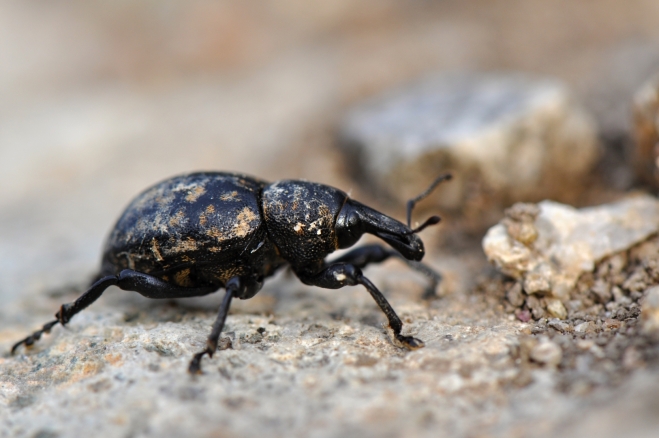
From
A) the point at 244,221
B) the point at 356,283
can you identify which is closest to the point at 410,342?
the point at 356,283

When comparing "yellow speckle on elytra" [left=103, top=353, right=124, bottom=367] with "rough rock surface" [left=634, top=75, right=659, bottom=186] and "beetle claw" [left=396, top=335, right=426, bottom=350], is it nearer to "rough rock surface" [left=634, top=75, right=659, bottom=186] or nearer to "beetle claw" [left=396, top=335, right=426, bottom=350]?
"beetle claw" [left=396, top=335, right=426, bottom=350]

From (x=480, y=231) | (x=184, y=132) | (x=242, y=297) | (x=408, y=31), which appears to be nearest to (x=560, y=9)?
(x=408, y=31)

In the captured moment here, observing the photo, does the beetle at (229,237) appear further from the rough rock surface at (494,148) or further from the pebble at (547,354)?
the rough rock surface at (494,148)

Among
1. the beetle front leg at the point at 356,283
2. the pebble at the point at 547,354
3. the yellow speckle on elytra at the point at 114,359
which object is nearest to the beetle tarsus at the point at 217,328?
the yellow speckle on elytra at the point at 114,359

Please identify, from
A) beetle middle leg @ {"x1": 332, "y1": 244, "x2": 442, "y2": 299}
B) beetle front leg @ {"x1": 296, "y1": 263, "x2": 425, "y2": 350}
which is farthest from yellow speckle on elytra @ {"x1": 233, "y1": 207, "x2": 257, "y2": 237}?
beetle middle leg @ {"x1": 332, "y1": 244, "x2": 442, "y2": 299}

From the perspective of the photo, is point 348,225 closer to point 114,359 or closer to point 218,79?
point 114,359

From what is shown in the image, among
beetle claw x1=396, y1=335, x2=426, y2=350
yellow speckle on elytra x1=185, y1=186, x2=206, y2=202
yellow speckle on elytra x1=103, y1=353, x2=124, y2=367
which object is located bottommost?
yellow speckle on elytra x1=103, y1=353, x2=124, y2=367
